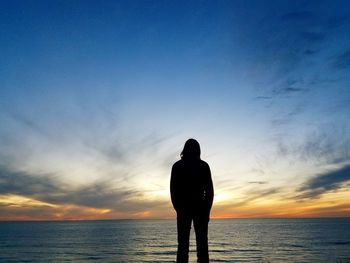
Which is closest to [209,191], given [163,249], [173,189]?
[173,189]

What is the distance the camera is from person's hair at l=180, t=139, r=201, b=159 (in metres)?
5.51

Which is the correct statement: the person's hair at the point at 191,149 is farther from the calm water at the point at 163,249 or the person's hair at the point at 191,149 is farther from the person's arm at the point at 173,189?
the calm water at the point at 163,249

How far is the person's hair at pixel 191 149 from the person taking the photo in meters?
5.51

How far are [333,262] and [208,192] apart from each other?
30121mm

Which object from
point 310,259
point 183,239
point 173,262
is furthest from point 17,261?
point 183,239

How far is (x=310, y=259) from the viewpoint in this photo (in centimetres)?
3178

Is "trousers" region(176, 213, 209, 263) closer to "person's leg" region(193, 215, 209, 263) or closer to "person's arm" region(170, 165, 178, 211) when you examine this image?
"person's leg" region(193, 215, 209, 263)

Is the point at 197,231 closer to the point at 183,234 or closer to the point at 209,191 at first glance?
the point at 183,234

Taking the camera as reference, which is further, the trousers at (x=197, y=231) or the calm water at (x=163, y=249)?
the calm water at (x=163, y=249)

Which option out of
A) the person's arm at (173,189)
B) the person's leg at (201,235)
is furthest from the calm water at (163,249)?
the person's arm at (173,189)

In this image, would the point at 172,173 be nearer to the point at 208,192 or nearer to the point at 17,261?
the point at 208,192

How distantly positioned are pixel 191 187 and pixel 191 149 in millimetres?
639

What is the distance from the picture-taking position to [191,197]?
17.6 feet

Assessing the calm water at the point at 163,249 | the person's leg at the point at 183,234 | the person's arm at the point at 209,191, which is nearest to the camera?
the person's leg at the point at 183,234
